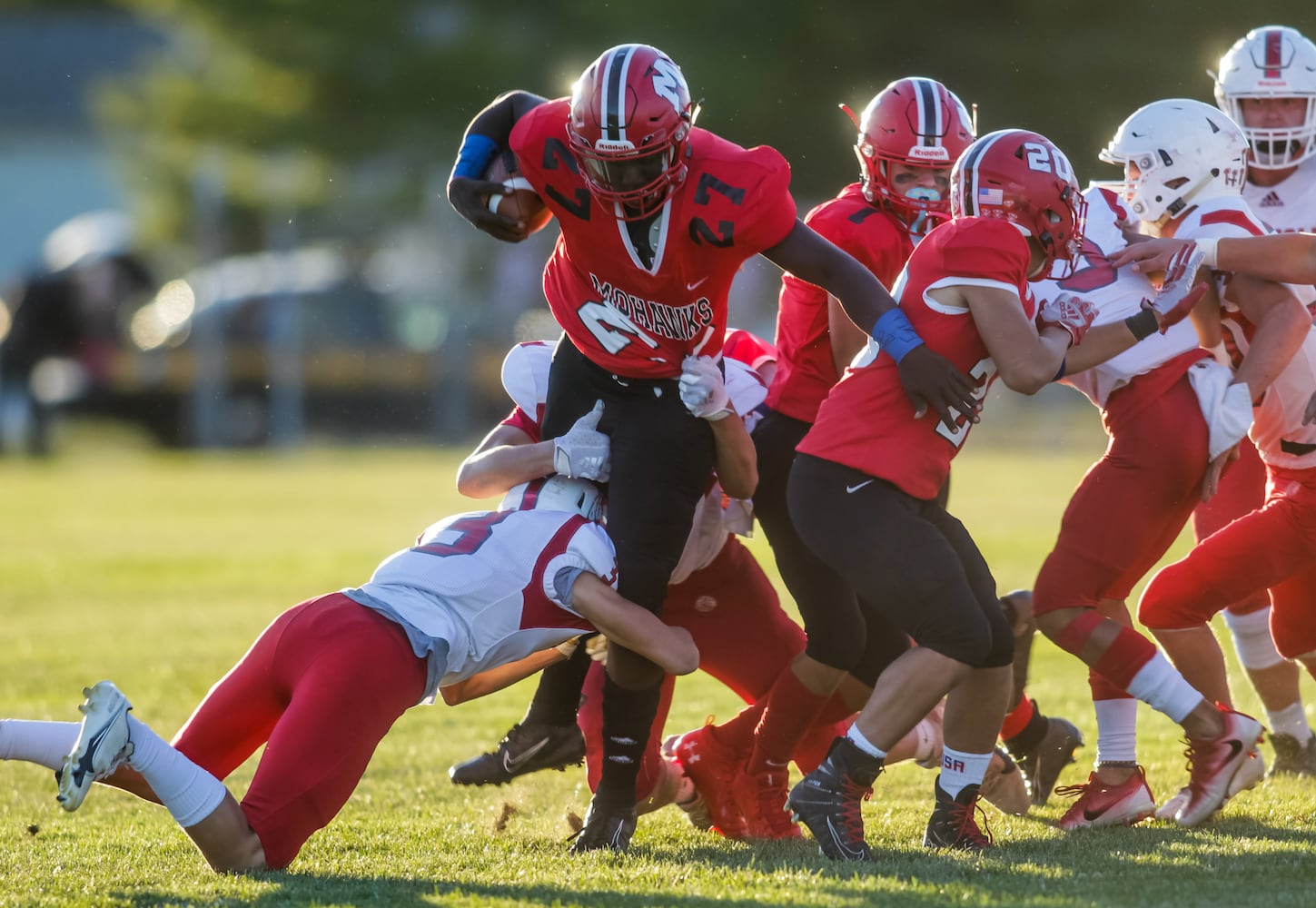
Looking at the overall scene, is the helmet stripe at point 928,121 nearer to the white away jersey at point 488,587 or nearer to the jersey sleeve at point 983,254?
the jersey sleeve at point 983,254

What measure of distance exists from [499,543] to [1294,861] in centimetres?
207

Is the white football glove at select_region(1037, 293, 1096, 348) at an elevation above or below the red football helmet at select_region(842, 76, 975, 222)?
below

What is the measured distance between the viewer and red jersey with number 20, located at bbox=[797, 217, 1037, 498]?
423 cm

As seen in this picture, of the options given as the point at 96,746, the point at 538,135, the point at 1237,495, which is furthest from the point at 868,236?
the point at 96,746

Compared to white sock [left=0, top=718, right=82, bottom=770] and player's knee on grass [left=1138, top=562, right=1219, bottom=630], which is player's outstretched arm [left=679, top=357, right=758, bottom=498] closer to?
player's knee on grass [left=1138, top=562, right=1219, bottom=630]

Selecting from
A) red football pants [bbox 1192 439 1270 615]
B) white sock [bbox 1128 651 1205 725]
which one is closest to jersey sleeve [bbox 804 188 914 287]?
white sock [bbox 1128 651 1205 725]

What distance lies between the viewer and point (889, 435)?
4.29 meters

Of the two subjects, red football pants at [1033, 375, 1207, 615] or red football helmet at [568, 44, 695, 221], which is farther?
red football pants at [1033, 375, 1207, 615]

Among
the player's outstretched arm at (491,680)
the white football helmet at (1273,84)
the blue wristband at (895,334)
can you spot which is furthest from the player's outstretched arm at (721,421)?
the white football helmet at (1273,84)

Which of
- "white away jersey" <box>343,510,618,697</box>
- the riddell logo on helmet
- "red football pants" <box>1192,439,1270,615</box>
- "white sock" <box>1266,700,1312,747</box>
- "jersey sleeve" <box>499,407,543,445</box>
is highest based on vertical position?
the riddell logo on helmet

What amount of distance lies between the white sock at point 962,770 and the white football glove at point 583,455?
1178mm

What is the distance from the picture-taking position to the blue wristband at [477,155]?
201 inches

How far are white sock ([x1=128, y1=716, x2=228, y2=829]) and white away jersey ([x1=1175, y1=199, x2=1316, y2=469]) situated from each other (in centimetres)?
295

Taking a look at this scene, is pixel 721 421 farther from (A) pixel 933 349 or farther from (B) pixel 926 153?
(B) pixel 926 153
